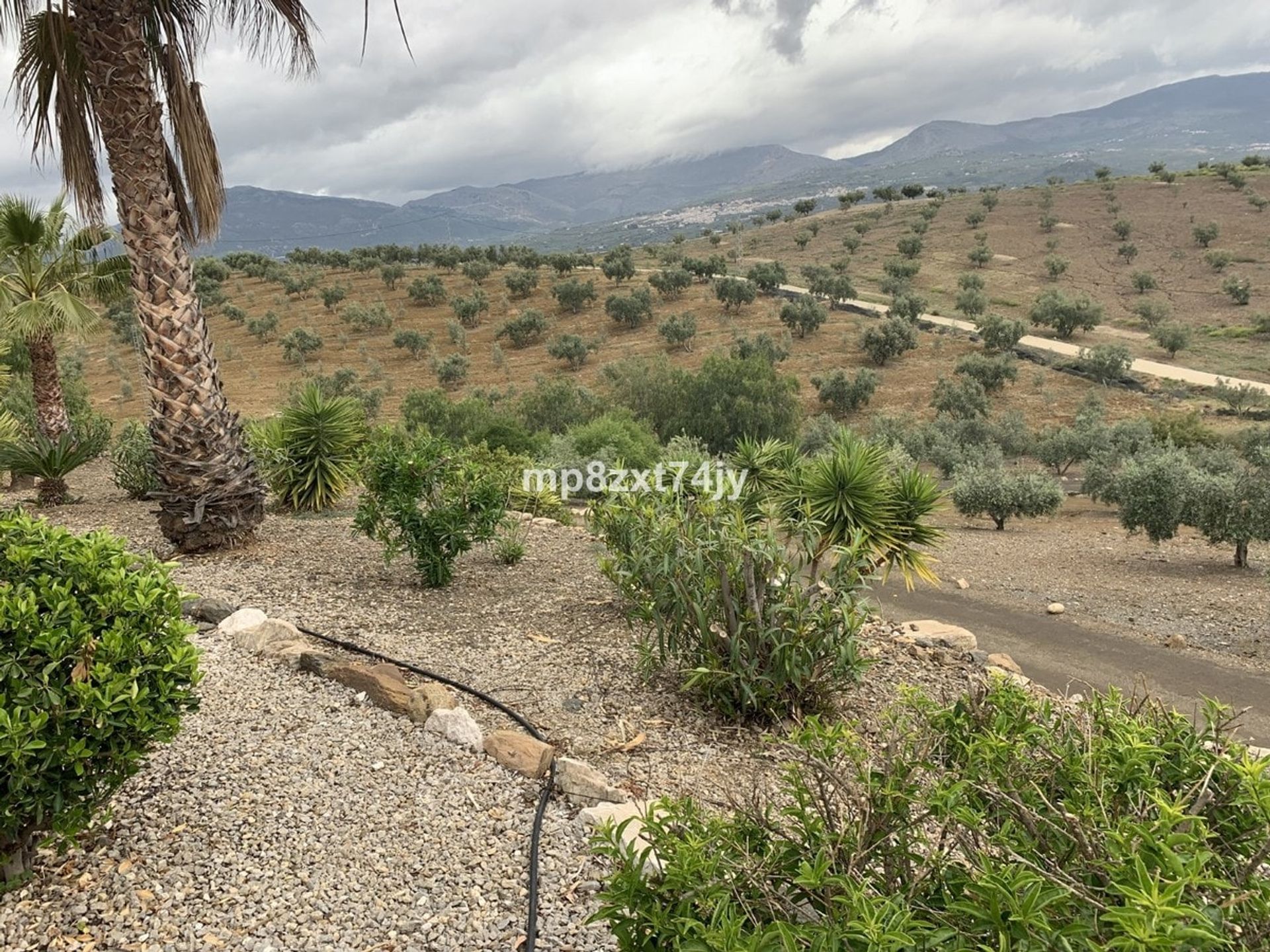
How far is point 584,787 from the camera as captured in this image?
3.45m

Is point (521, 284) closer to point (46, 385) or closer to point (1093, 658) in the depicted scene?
point (46, 385)

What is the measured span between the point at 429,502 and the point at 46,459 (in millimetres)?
7046

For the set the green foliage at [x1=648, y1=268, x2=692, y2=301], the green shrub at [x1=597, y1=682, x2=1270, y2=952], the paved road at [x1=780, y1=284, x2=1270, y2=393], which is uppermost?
the green foliage at [x1=648, y1=268, x2=692, y2=301]

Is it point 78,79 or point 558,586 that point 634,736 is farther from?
point 78,79

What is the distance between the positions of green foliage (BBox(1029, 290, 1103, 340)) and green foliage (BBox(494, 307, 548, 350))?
84.4 feet

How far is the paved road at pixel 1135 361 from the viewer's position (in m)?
30.6

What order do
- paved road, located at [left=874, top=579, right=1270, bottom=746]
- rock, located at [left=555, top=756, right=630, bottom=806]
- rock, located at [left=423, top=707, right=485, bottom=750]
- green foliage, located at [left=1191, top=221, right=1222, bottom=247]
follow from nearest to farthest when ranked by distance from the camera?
1. rock, located at [left=555, top=756, right=630, bottom=806]
2. rock, located at [left=423, top=707, right=485, bottom=750]
3. paved road, located at [left=874, top=579, right=1270, bottom=746]
4. green foliage, located at [left=1191, top=221, right=1222, bottom=247]

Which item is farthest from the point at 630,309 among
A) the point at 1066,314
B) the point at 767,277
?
the point at 1066,314

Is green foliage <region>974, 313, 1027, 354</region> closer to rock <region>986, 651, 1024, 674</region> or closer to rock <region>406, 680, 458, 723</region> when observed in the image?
rock <region>986, 651, 1024, 674</region>

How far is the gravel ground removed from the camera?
259 centimetres

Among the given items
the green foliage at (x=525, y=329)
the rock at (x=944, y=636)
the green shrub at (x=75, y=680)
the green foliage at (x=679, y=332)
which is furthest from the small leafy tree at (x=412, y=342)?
the green shrub at (x=75, y=680)

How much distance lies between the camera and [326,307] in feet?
139

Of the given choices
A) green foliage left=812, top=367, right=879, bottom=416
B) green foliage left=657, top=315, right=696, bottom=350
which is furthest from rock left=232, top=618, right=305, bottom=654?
green foliage left=657, top=315, right=696, bottom=350

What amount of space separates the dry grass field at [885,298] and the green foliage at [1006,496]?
41.1 feet
